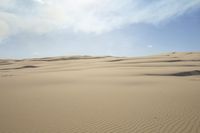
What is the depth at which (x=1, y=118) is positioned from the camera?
6188mm

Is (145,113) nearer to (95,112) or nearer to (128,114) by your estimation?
(128,114)

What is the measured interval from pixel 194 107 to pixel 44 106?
18.1ft

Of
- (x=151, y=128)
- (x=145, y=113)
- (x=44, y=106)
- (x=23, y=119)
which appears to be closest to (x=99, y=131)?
(x=151, y=128)

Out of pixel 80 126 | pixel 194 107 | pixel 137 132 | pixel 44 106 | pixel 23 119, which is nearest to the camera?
pixel 137 132

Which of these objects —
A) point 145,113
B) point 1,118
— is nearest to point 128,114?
point 145,113

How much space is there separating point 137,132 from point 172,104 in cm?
302

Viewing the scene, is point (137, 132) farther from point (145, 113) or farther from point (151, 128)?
point (145, 113)

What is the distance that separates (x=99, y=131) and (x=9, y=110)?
3.81m

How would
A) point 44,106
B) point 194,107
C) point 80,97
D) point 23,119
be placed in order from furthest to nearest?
1. point 80,97
2. point 44,106
3. point 194,107
4. point 23,119

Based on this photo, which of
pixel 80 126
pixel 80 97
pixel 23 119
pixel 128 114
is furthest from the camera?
pixel 80 97

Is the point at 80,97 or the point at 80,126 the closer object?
the point at 80,126

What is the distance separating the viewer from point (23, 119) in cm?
604

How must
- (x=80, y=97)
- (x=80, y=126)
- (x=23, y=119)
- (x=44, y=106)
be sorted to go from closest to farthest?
(x=80, y=126) < (x=23, y=119) < (x=44, y=106) < (x=80, y=97)

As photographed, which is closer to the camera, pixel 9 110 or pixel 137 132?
pixel 137 132
